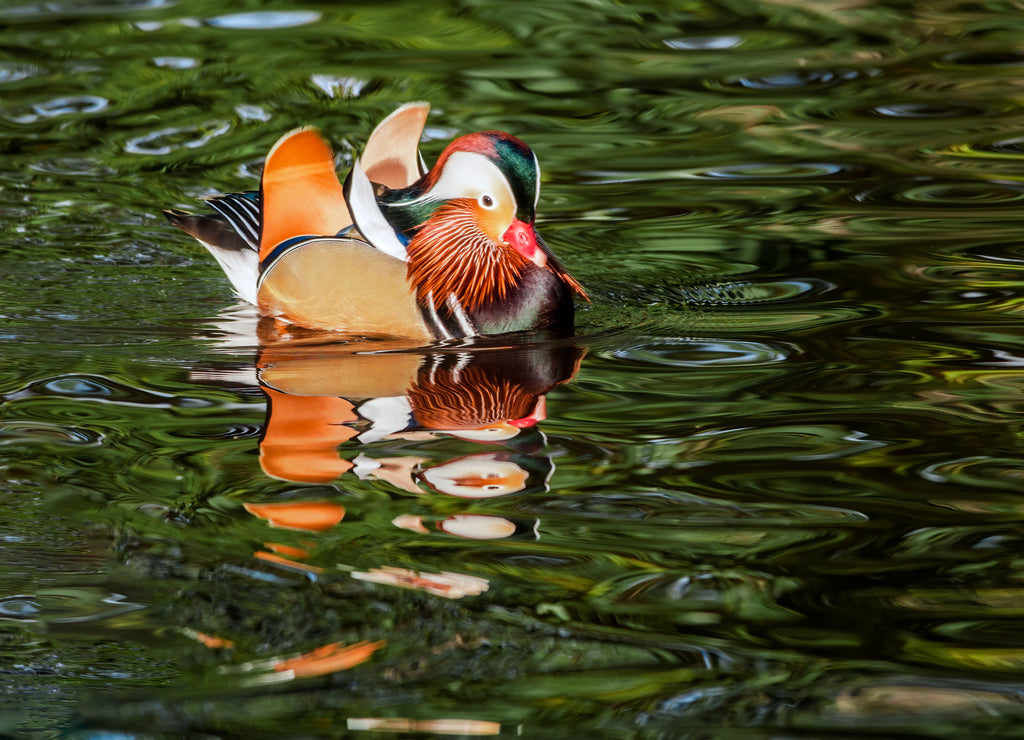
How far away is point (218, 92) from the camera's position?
33.8 feet

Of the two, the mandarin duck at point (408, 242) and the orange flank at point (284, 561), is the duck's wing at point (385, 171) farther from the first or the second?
the orange flank at point (284, 561)

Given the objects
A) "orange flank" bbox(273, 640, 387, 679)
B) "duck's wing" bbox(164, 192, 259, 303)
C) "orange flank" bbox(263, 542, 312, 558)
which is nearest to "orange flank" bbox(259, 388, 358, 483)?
"orange flank" bbox(263, 542, 312, 558)

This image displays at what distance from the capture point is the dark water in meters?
3.66

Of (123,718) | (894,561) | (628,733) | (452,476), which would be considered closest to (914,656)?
(894,561)

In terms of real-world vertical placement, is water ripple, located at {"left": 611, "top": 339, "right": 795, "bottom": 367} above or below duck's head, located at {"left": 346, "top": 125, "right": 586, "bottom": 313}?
below

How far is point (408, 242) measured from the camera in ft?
21.0

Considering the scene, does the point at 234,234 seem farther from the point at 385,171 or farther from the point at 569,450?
the point at 569,450

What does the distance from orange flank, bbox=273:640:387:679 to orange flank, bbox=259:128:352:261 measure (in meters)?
3.06

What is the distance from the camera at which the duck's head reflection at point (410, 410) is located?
4766 mm

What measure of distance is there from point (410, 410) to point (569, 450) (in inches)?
25.4

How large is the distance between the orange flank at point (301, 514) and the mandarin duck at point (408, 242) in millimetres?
1803

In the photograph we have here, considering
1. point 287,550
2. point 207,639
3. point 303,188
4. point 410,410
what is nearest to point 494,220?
point 303,188

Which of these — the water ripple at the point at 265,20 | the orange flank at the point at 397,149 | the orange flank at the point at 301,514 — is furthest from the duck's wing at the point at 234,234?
the water ripple at the point at 265,20

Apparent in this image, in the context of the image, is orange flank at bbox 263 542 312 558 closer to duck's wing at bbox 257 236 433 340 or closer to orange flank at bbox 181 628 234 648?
orange flank at bbox 181 628 234 648
